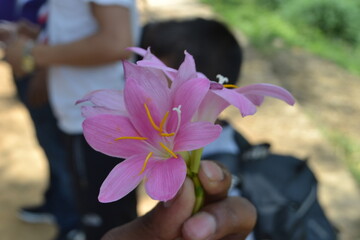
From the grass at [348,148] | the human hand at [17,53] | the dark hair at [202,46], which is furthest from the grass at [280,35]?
the human hand at [17,53]

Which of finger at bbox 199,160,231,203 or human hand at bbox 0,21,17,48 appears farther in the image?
human hand at bbox 0,21,17,48

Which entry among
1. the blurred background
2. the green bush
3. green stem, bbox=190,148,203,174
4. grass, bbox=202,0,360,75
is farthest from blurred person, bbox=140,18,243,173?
the green bush

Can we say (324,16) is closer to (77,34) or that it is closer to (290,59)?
(290,59)

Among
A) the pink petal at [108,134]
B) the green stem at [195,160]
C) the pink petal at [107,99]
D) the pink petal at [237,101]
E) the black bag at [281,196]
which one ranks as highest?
the pink petal at [237,101]

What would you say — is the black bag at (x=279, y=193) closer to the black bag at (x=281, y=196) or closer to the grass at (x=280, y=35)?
the black bag at (x=281, y=196)

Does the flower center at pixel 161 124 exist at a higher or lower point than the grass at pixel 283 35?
higher

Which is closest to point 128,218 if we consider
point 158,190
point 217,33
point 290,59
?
point 217,33

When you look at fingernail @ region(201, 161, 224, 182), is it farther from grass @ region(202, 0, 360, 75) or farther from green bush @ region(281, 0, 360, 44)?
green bush @ region(281, 0, 360, 44)

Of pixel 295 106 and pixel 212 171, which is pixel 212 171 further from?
pixel 295 106
